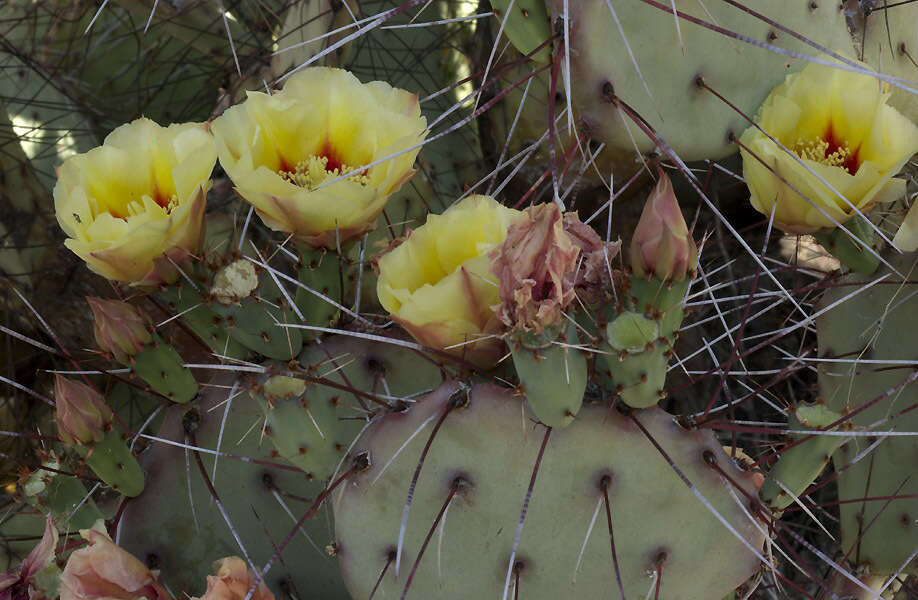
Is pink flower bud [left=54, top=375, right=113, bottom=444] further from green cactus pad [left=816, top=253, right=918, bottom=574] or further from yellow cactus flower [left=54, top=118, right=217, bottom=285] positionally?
green cactus pad [left=816, top=253, right=918, bottom=574]

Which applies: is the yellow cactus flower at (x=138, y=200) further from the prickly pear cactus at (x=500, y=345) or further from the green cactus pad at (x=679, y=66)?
the green cactus pad at (x=679, y=66)

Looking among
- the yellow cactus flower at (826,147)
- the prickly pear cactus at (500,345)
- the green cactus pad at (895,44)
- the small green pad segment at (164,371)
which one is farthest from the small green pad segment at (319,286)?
the green cactus pad at (895,44)

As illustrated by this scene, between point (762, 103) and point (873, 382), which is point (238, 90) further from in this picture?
point (873, 382)

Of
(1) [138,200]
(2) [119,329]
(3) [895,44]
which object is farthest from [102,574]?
(3) [895,44]

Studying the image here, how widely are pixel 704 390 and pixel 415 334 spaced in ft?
2.65

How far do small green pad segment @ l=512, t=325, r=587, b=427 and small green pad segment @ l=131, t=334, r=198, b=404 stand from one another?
32 cm

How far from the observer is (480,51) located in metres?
1.25

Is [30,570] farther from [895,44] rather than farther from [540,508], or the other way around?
[895,44]

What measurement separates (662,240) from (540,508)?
8.5 inches

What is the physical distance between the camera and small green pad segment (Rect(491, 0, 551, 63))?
2.63 feet

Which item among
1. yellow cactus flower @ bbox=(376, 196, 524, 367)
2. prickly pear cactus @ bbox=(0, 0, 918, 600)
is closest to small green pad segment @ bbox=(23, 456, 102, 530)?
prickly pear cactus @ bbox=(0, 0, 918, 600)

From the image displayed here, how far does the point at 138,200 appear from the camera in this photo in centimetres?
77

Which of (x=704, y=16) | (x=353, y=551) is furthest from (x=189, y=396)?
(x=704, y=16)

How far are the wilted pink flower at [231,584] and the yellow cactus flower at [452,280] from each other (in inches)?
8.9
